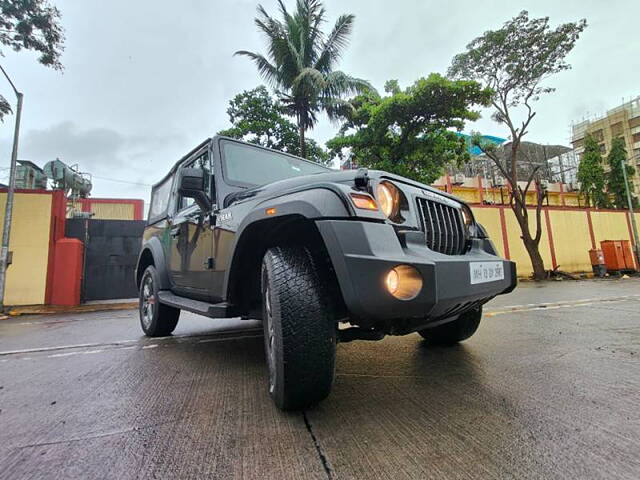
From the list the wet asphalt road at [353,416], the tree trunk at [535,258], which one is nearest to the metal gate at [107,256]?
the wet asphalt road at [353,416]

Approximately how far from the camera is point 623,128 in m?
35.3

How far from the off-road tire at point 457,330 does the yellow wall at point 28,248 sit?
1021cm

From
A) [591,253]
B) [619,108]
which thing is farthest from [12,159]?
[619,108]

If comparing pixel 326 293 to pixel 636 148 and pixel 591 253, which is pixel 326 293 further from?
pixel 636 148

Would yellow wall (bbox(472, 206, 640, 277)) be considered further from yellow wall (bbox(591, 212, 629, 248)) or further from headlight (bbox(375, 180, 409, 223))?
headlight (bbox(375, 180, 409, 223))

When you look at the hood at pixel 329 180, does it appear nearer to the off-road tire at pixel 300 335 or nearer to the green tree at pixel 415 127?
the off-road tire at pixel 300 335

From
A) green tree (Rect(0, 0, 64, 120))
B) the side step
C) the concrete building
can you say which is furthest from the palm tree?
the concrete building

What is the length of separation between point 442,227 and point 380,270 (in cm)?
74

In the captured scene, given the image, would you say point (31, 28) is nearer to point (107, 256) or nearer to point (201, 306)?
point (107, 256)

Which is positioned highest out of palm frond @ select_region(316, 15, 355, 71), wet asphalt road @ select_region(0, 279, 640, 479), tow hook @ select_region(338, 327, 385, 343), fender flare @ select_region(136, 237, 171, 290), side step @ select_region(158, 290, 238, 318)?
palm frond @ select_region(316, 15, 355, 71)

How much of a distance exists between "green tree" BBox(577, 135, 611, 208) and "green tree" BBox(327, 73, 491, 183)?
69.7 feet

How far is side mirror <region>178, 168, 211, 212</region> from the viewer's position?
2408 millimetres

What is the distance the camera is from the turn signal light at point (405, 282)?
136 centimetres

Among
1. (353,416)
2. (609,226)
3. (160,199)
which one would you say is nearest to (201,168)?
(160,199)
